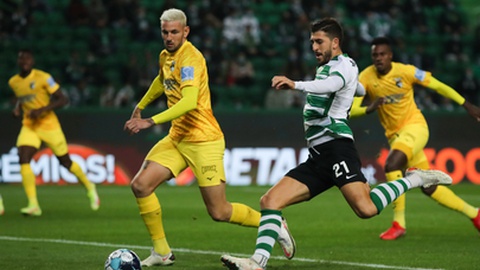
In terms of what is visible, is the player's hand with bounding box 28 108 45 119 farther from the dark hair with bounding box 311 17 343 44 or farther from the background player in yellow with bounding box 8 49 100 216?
the dark hair with bounding box 311 17 343 44

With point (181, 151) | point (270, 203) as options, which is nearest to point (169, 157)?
point (181, 151)

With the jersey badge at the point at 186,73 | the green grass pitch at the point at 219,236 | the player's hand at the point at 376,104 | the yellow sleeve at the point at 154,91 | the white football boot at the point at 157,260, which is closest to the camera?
the jersey badge at the point at 186,73

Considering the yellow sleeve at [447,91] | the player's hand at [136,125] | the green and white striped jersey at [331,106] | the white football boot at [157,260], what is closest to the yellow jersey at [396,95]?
the yellow sleeve at [447,91]

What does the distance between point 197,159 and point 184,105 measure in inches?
28.2

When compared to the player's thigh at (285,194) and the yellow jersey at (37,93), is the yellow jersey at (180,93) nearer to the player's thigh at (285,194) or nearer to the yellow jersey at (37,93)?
the player's thigh at (285,194)

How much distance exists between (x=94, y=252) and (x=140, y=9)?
49.5ft

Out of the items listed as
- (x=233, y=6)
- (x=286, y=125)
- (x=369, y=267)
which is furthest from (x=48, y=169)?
(x=369, y=267)

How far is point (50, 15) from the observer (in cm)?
2462

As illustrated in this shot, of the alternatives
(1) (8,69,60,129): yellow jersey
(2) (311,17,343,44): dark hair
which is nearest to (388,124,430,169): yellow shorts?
(2) (311,17,343,44): dark hair

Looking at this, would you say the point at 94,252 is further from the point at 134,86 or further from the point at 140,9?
the point at 140,9

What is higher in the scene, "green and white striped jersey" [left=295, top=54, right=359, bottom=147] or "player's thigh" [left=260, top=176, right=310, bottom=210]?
"green and white striped jersey" [left=295, top=54, right=359, bottom=147]

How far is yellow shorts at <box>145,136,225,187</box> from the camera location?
916 cm

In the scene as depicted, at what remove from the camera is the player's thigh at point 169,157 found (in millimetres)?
9164

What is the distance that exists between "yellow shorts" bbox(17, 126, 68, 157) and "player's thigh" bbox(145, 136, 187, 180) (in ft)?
19.2
